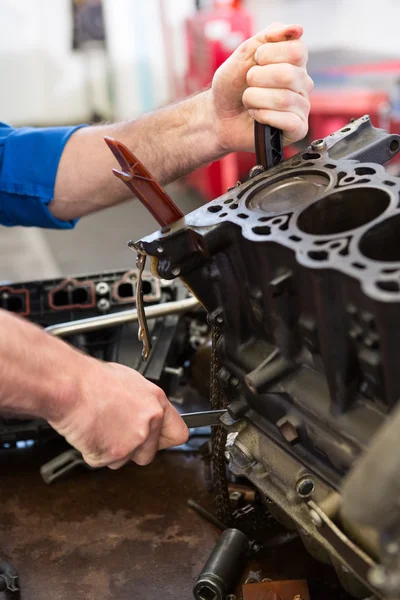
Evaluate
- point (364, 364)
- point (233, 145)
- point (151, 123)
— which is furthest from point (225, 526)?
point (151, 123)

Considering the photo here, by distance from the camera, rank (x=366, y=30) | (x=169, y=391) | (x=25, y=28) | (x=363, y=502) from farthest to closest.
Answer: (x=25, y=28), (x=366, y=30), (x=169, y=391), (x=363, y=502)

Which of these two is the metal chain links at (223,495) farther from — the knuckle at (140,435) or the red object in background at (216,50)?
the red object in background at (216,50)

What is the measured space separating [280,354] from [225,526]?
0.40 metres

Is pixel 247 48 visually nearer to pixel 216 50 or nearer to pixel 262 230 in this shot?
pixel 262 230

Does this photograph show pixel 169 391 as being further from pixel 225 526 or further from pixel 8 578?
pixel 8 578

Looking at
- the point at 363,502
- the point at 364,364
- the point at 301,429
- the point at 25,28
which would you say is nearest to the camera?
the point at 363,502

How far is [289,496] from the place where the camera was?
90 cm

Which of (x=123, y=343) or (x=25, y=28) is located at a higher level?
(x=25, y=28)

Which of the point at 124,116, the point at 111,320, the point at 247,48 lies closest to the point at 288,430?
the point at 111,320

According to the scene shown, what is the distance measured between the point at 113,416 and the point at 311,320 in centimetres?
32

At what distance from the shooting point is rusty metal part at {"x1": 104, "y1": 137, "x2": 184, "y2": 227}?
976 mm

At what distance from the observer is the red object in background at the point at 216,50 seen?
3.58 meters

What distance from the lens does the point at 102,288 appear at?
144 cm

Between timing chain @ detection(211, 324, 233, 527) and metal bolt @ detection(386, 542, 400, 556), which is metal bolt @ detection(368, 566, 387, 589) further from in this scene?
timing chain @ detection(211, 324, 233, 527)
